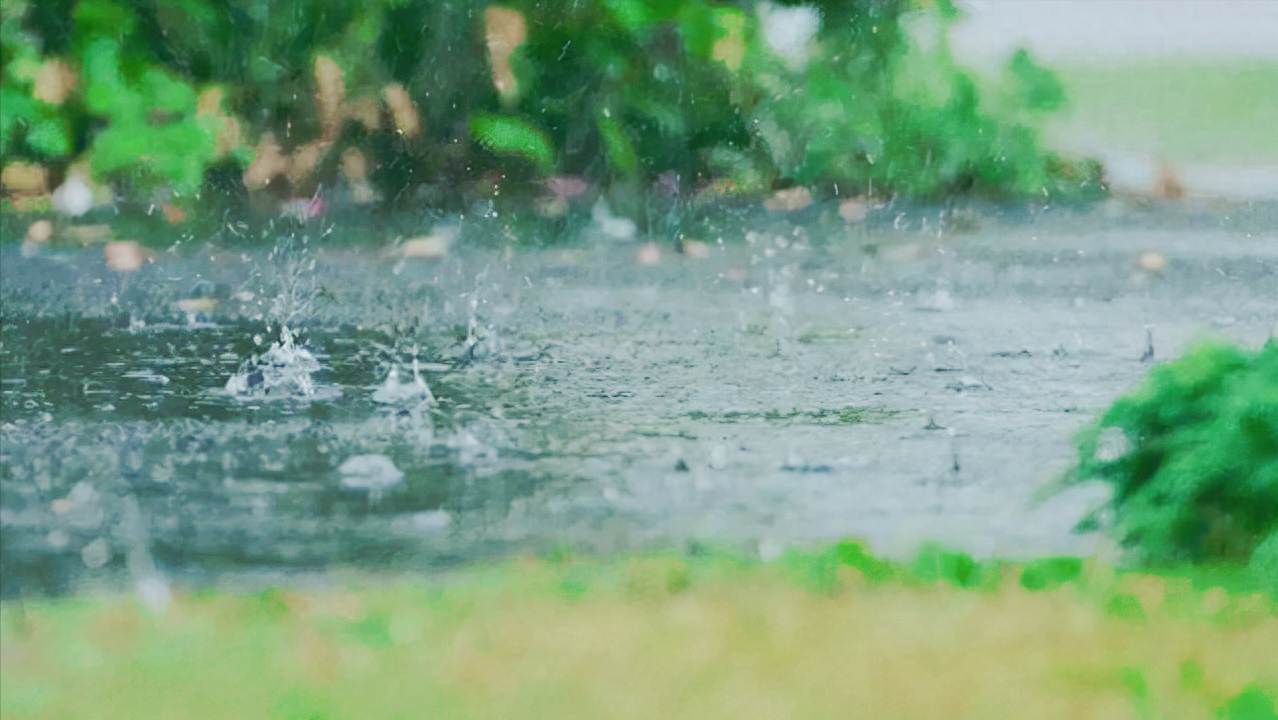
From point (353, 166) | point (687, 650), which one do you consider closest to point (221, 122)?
point (353, 166)

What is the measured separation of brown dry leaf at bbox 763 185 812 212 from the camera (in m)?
3.05

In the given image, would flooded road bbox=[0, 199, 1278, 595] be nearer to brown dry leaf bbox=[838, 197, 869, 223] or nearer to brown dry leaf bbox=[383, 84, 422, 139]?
brown dry leaf bbox=[838, 197, 869, 223]

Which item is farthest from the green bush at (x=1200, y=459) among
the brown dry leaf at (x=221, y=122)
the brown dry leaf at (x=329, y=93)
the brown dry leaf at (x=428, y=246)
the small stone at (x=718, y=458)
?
the brown dry leaf at (x=221, y=122)

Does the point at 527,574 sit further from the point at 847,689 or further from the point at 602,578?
the point at 847,689

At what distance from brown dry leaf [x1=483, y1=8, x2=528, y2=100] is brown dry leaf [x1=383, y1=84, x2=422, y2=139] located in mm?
204

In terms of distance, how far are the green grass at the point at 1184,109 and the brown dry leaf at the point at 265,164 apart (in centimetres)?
177

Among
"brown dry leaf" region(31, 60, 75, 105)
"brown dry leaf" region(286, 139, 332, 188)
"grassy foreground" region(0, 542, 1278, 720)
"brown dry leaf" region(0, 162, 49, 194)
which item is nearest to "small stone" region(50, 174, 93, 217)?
"brown dry leaf" region(0, 162, 49, 194)

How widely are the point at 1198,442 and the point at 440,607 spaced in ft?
4.69

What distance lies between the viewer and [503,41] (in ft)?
10.3

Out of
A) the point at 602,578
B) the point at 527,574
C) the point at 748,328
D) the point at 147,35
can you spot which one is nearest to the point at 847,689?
the point at 602,578

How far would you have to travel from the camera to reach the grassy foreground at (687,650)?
202 centimetres

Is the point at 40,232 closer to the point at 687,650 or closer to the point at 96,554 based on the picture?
the point at 96,554

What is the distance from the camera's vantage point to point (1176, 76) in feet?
9.33

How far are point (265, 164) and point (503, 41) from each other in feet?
2.07
